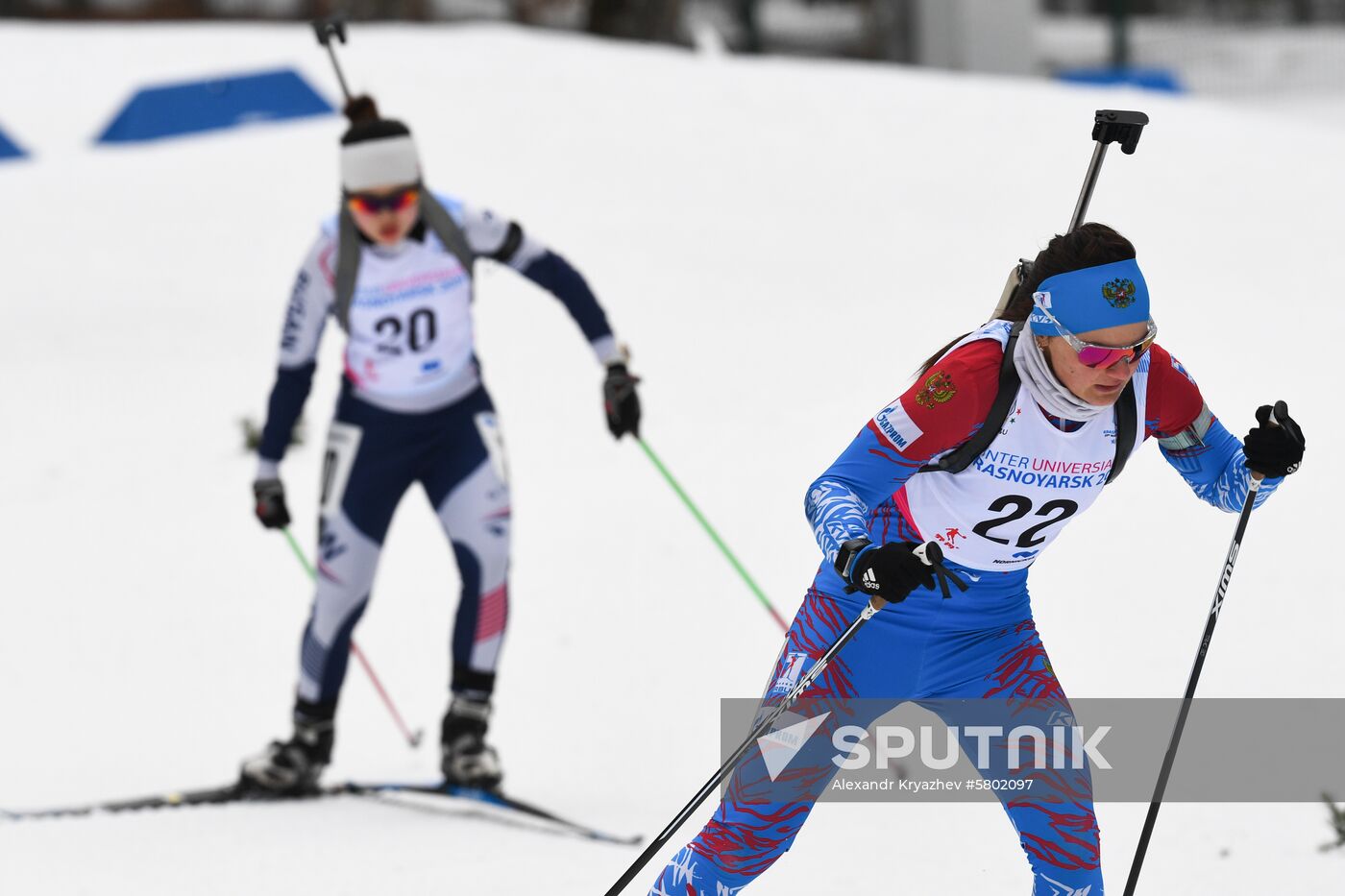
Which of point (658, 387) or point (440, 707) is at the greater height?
point (658, 387)

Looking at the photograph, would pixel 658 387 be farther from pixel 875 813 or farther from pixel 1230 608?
pixel 875 813

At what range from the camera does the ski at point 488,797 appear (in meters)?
5.21

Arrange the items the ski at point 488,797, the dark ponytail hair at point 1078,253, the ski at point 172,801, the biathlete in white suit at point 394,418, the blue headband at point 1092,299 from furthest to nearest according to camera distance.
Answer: the ski at point 172,801
the biathlete in white suit at point 394,418
the ski at point 488,797
the dark ponytail hair at point 1078,253
the blue headband at point 1092,299

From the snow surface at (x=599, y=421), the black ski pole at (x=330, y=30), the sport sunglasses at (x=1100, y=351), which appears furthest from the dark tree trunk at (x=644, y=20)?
the sport sunglasses at (x=1100, y=351)

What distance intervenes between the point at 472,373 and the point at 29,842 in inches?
77.3

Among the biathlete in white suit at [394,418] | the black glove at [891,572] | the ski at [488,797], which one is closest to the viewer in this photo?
the black glove at [891,572]

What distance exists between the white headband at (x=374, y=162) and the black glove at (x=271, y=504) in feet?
3.37

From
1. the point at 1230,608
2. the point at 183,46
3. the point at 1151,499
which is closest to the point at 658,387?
the point at 1151,499

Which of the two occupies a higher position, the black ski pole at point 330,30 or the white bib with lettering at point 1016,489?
the black ski pole at point 330,30

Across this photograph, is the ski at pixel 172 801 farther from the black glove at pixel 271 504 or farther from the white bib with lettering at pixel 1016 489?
the white bib with lettering at pixel 1016 489

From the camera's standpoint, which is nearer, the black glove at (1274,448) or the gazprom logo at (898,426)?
the gazprom logo at (898,426)

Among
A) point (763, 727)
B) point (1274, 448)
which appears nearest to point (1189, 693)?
point (1274, 448)

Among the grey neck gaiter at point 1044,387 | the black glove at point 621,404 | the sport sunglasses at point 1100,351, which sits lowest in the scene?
the black glove at point 621,404

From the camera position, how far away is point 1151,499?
7770 mm
